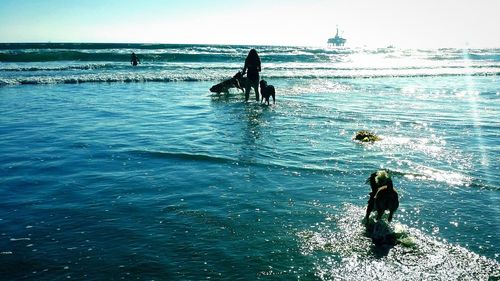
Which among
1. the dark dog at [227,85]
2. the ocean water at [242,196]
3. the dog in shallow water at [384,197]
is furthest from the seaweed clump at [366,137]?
the dark dog at [227,85]

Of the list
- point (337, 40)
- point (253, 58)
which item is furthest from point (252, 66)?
point (337, 40)

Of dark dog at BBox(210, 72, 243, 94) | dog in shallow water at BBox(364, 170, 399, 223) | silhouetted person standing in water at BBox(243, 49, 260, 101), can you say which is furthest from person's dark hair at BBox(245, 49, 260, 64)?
dog in shallow water at BBox(364, 170, 399, 223)

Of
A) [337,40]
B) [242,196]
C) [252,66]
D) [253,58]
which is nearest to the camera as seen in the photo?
[242,196]

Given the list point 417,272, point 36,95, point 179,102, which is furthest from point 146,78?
point 417,272

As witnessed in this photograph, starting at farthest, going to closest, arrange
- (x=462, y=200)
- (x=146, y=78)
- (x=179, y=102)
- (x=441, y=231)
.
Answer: (x=146, y=78), (x=179, y=102), (x=462, y=200), (x=441, y=231)

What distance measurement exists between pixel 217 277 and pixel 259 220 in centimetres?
137

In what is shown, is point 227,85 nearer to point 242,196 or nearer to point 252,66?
point 252,66

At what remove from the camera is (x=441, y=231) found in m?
4.83

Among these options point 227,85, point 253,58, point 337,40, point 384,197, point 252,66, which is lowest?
point 384,197

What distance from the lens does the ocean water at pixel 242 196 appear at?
161 inches

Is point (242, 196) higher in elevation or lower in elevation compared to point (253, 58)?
lower

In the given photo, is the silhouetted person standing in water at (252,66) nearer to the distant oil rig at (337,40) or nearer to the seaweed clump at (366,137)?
the seaweed clump at (366,137)

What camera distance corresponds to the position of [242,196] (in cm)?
595

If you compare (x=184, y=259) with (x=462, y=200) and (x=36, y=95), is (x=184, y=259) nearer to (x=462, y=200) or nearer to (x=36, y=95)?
(x=462, y=200)
